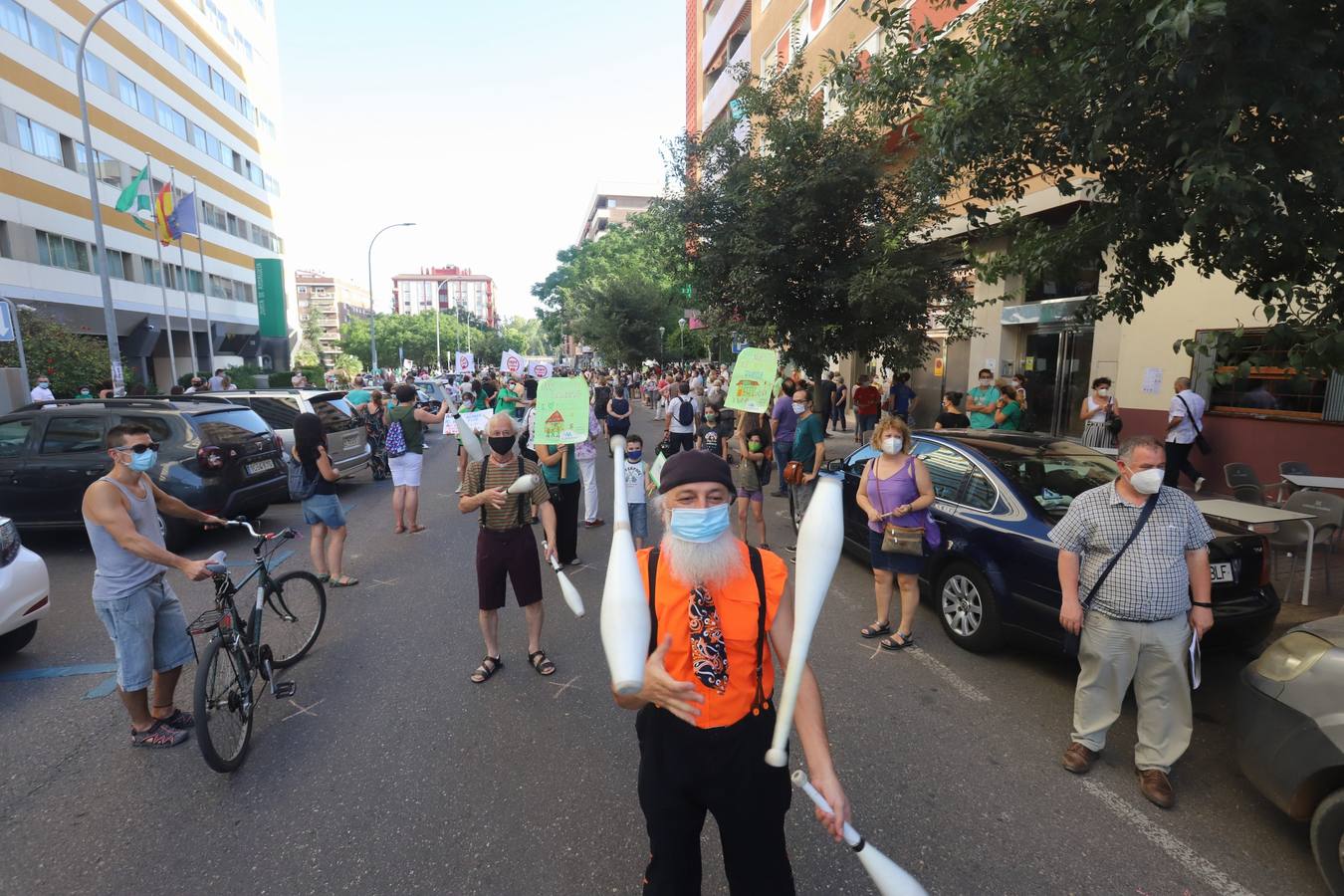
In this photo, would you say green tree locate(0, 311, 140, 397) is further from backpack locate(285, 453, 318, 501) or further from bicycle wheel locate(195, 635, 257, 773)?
bicycle wheel locate(195, 635, 257, 773)

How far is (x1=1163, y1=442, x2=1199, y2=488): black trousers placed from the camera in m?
9.42

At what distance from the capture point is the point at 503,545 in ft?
14.5

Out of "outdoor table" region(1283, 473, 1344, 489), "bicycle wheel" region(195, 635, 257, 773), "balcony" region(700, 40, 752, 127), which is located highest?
"balcony" region(700, 40, 752, 127)

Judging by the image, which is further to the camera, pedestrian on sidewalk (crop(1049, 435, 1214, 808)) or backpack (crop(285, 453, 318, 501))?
backpack (crop(285, 453, 318, 501))

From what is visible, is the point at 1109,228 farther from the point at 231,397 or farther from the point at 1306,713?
the point at 231,397

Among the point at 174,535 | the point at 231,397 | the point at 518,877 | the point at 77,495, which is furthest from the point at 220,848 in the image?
the point at 231,397

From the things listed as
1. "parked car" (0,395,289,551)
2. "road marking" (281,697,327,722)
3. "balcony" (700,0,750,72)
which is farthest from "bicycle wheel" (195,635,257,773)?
"balcony" (700,0,750,72)

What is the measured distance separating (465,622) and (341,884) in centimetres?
280

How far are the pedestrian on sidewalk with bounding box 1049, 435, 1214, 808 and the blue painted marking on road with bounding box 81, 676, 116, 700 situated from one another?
5745mm

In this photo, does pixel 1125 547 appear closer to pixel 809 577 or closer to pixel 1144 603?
pixel 1144 603

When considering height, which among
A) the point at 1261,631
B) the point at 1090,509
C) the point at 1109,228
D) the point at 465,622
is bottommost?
the point at 465,622

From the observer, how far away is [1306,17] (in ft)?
11.7

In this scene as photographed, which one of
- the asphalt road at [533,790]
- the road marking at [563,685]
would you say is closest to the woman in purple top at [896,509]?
the asphalt road at [533,790]

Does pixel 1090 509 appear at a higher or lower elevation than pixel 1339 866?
higher
